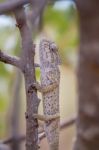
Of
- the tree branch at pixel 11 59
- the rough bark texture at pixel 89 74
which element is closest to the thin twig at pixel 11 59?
the tree branch at pixel 11 59

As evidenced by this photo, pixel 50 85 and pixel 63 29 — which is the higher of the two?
pixel 63 29

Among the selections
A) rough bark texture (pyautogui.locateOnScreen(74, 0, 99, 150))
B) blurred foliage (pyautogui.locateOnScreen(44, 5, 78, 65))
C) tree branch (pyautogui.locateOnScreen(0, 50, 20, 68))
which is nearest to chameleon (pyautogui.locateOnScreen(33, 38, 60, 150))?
tree branch (pyautogui.locateOnScreen(0, 50, 20, 68))

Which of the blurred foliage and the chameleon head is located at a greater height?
the blurred foliage

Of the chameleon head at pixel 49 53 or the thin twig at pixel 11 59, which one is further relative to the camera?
the chameleon head at pixel 49 53

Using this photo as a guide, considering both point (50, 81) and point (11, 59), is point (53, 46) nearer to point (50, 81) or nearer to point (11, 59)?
point (50, 81)

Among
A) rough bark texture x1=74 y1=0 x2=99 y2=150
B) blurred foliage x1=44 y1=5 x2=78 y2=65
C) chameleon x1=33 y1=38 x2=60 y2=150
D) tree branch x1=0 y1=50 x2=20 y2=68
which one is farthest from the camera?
blurred foliage x1=44 y1=5 x2=78 y2=65

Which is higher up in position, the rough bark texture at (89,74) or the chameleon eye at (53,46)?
the chameleon eye at (53,46)

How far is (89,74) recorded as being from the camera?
0.50 meters

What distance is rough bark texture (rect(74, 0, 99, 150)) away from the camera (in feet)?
1.53

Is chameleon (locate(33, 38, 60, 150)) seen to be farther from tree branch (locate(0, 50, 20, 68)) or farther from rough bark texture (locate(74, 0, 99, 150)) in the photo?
rough bark texture (locate(74, 0, 99, 150))

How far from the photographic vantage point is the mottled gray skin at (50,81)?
1745mm

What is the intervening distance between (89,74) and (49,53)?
1.32m

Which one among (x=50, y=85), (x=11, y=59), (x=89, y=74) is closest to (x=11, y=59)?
(x=11, y=59)

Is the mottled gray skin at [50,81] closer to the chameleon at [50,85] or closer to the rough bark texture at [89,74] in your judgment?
the chameleon at [50,85]
